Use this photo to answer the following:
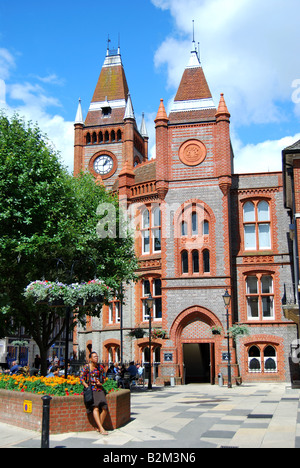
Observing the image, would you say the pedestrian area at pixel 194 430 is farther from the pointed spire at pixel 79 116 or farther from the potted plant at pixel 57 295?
the pointed spire at pixel 79 116

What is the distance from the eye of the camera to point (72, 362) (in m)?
33.8

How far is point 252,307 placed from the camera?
32.4m

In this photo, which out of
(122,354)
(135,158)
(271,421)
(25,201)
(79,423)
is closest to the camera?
(79,423)

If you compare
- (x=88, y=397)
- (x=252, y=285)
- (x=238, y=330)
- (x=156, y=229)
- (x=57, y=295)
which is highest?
(x=156, y=229)

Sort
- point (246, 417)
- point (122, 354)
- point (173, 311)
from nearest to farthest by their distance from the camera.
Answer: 1. point (246, 417)
2. point (173, 311)
3. point (122, 354)

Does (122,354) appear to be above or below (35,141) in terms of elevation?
below

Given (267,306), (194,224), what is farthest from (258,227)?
(267,306)

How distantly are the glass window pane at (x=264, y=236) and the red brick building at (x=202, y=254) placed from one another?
65 mm

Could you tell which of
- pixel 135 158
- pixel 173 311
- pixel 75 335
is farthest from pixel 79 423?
pixel 135 158

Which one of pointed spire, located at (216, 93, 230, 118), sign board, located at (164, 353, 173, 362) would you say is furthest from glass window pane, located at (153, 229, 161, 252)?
pointed spire, located at (216, 93, 230, 118)

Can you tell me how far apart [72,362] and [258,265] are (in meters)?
13.8

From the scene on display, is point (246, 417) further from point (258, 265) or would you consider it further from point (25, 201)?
point (258, 265)

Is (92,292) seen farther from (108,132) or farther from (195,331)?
(108,132)

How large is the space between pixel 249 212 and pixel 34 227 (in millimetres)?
16748
